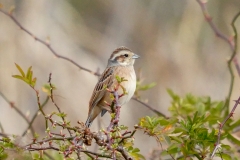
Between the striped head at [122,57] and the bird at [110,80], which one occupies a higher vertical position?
the striped head at [122,57]

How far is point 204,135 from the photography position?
7.54ft

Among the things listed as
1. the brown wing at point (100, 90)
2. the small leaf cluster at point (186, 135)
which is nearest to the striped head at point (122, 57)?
the brown wing at point (100, 90)

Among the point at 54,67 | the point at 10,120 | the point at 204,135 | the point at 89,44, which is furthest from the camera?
the point at 89,44

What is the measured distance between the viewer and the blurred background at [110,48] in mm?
6496

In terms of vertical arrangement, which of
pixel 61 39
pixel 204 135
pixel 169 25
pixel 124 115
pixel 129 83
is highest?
pixel 169 25

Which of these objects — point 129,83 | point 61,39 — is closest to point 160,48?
point 61,39

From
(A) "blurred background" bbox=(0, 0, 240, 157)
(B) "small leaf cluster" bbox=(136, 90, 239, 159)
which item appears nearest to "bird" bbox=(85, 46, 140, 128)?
Result: (B) "small leaf cluster" bbox=(136, 90, 239, 159)

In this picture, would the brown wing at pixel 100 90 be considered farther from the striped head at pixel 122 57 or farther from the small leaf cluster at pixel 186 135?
the small leaf cluster at pixel 186 135

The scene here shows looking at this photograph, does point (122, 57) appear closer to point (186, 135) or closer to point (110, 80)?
point (110, 80)

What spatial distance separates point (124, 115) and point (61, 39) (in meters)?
1.17

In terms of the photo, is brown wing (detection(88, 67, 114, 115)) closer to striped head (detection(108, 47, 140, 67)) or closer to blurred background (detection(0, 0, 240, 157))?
striped head (detection(108, 47, 140, 67))

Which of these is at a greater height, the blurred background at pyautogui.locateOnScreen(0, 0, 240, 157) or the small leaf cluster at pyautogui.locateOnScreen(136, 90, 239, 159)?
the blurred background at pyautogui.locateOnScreen(0, 0, 240, 157)

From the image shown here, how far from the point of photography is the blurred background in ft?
21.3

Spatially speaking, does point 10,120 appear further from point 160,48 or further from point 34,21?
point 160,48
